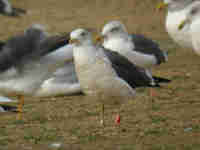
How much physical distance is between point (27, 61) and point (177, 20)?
5.03 metres

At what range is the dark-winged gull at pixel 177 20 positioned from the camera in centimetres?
1101

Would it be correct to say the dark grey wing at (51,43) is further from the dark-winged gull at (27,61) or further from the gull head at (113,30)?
the gull head at (113,30)

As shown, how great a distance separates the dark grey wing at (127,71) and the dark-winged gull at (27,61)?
2.76ft

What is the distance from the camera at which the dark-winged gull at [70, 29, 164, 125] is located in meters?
6.18

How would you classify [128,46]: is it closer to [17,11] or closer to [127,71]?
[127,71]

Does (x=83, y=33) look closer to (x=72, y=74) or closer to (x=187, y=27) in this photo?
(x=72, y=74)

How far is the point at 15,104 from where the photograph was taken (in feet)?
26.7

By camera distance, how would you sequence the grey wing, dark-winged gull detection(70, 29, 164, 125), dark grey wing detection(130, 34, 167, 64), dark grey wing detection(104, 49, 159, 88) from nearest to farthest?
1. dark-winged gull detection(70, 29, 164, 125)
2. dark grey wing detection(104, 49, 159, 88)
3. the grey wing
4. dark grey wing detection(130, 34, 167, 64)

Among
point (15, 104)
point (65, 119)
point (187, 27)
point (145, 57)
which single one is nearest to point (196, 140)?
point (65, 119)

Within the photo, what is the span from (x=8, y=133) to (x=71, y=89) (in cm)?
283

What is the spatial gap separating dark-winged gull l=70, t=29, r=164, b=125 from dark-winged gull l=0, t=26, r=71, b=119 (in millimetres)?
812

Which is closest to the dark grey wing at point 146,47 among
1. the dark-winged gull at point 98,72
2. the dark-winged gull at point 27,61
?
the dark-winged gull at point 27,61

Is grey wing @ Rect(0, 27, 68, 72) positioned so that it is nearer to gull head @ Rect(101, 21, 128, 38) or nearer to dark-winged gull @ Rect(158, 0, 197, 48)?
gull head @ Rect(101, 21, 128, 38)

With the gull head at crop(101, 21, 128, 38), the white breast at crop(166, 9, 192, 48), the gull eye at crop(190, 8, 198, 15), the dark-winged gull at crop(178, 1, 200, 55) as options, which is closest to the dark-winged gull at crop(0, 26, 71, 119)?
the gull head at crop(101, 21, 128, 38)
